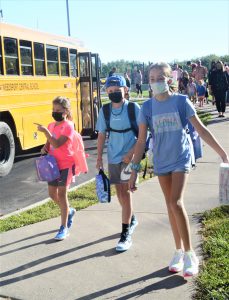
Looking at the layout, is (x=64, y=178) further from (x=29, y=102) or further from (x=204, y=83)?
(x=204, y=83)

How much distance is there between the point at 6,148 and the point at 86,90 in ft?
13.4

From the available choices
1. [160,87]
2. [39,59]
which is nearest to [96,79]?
[39,59]

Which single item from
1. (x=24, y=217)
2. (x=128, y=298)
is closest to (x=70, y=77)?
(x=24, y=217)

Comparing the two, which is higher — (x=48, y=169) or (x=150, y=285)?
(x=48, y=169)

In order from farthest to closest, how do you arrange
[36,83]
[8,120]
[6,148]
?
[36,83] < [8,120] < [6,148]

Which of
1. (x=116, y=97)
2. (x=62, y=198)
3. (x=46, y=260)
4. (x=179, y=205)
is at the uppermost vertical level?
(x=116, y=97)

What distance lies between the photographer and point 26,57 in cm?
973

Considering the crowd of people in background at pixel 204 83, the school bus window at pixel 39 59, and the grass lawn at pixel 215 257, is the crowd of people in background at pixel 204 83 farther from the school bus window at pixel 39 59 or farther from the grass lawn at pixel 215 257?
the grass lawn at pixel 215 257

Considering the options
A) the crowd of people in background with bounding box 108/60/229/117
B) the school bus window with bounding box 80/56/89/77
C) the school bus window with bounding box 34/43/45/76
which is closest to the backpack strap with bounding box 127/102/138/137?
the school bus window with bounding box 34/43/45/76

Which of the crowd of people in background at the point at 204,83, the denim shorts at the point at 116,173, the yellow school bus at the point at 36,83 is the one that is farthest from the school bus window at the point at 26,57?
the denim shorts at the point at 116,173

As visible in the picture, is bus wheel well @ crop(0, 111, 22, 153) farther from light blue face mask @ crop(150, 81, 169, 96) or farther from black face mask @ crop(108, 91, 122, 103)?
light blue face mask @ crop(150, 81, 169, 96)

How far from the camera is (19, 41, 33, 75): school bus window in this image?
31.4ft

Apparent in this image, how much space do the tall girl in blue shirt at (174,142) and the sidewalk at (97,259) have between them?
12.7 inches

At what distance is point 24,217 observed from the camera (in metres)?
5.82
